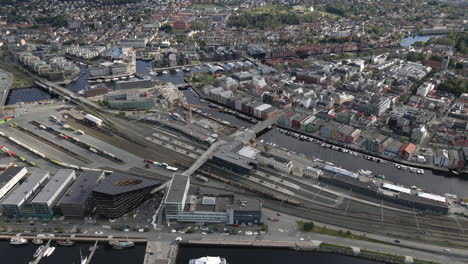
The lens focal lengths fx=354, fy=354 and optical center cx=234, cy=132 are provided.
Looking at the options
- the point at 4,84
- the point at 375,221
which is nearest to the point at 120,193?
the point at 375,221

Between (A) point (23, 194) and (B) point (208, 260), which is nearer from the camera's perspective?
(B) point (208, 260)

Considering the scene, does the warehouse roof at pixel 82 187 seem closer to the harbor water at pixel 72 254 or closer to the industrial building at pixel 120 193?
the industrial building at pixel 120 193

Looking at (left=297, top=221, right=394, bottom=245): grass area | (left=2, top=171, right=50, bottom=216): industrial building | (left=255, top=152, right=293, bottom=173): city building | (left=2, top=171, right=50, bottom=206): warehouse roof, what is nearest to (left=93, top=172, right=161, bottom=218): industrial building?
(left=2, top=171, right=50, bottom=216): industrial building

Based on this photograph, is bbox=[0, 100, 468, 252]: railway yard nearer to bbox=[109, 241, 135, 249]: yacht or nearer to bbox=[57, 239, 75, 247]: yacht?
bbox=[109, 241, 135, 249]: yacht

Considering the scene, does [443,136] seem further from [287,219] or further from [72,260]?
[72,260]

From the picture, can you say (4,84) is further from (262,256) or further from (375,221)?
(375,221)

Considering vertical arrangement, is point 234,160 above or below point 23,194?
above

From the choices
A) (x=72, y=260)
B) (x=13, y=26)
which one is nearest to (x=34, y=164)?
(x=72, y=260)
